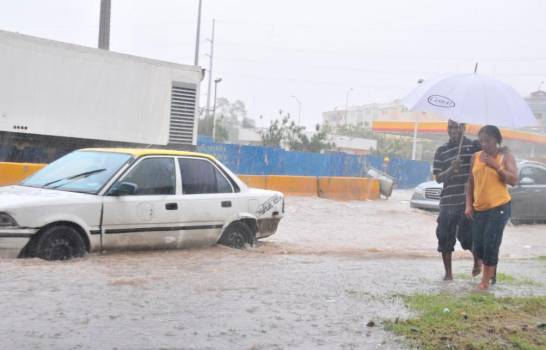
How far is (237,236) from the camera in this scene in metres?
8.38

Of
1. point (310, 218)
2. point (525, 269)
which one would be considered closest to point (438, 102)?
point (525, 269)

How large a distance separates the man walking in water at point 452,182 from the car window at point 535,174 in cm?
912

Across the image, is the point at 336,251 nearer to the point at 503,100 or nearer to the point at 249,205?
the point at 249,205

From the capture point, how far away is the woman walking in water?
6270 millimetres

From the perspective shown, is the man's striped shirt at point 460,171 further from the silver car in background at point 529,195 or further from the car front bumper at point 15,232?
the silver car in background at point 529,195

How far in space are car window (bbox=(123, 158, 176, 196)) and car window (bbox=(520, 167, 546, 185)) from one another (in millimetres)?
10121

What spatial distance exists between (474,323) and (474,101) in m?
2.73

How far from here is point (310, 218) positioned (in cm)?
1523

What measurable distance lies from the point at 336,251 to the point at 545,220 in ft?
27.8

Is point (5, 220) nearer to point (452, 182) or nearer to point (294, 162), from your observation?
point (452, 182)

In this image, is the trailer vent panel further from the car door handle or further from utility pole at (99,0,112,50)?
the car door handle

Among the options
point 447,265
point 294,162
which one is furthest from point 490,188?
point 294,162

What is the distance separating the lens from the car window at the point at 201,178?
7926 mm

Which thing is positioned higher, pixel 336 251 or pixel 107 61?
pixel 107 61
